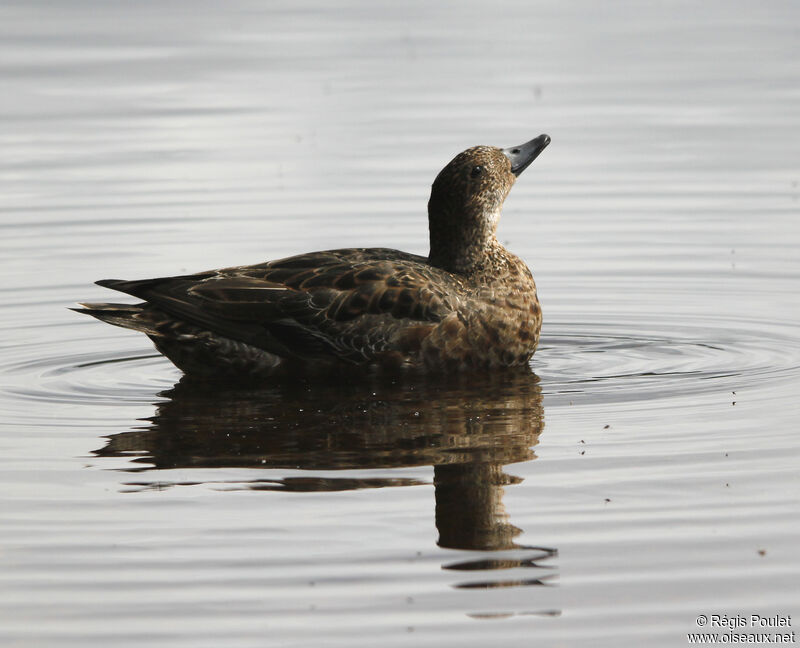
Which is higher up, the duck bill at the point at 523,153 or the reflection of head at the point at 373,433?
the duck bill at the point at 523,153

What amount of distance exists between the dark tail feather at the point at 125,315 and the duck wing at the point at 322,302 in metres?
0.09

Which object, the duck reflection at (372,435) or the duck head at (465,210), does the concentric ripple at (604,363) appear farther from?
the duck head at (465,210)

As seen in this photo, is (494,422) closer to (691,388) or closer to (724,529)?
(691,388)

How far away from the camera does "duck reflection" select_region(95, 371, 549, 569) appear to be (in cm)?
712

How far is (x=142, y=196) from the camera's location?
1488 cm

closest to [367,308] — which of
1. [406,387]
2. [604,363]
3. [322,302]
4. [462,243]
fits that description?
[322,302]

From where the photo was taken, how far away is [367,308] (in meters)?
9.33

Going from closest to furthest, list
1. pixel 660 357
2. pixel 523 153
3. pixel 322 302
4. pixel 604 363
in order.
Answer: pixel 322 302, pixel 604 363, pixel 660 357, pixel 523 153

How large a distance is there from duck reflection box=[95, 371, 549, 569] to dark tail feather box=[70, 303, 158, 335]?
0.39 m

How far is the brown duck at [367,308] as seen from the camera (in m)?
9.32

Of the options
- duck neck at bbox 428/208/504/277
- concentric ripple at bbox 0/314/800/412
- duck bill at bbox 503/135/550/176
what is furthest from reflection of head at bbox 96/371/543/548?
duck bill at bbox 503/135/550/176

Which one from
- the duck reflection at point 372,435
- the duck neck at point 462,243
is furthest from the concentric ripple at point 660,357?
the duck neck at point 462,243

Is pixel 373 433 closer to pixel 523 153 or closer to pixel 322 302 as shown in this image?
pixel 322 302

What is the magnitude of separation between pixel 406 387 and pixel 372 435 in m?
1.14
